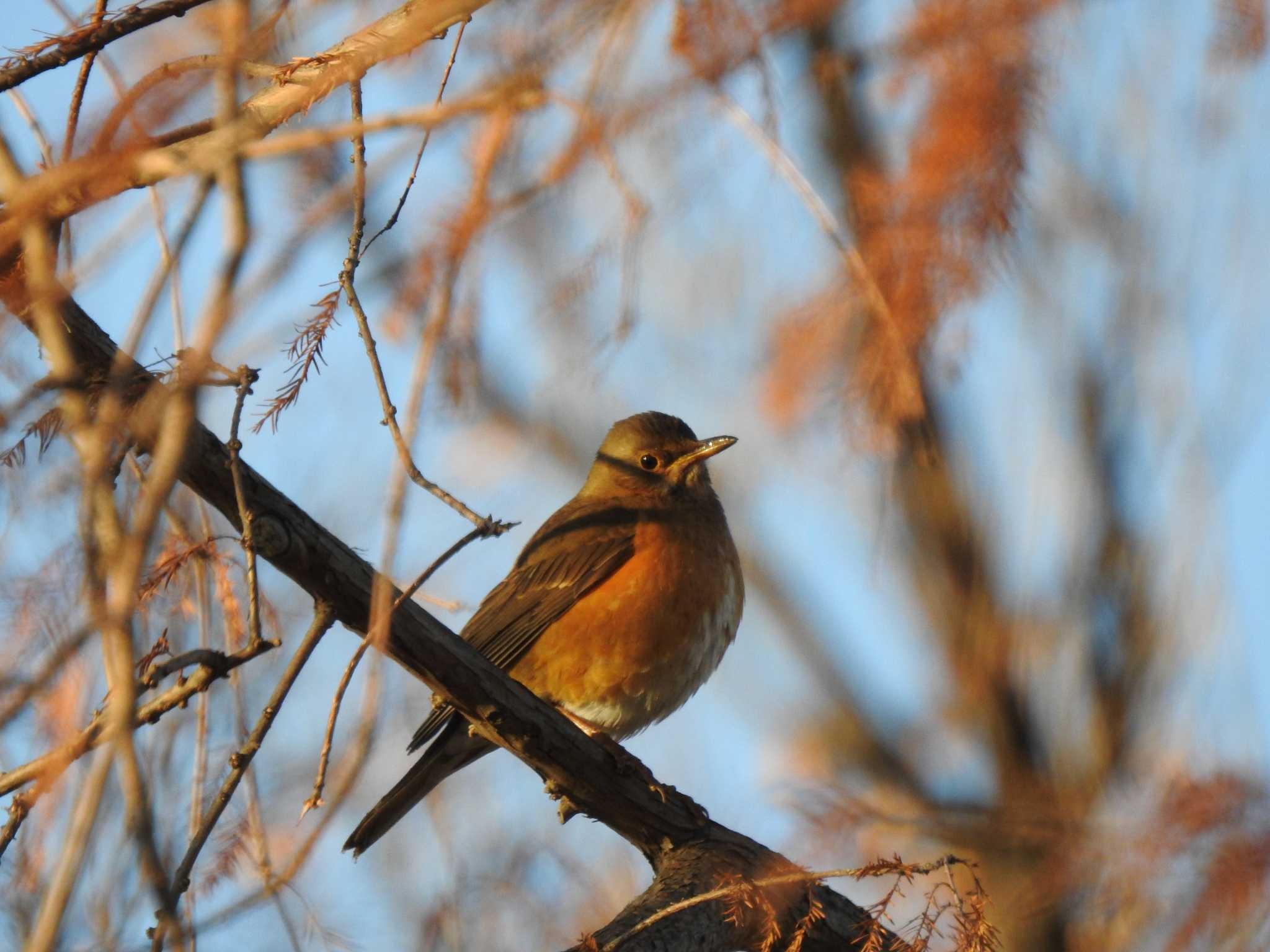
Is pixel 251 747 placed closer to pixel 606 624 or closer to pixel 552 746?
pixel 552 746

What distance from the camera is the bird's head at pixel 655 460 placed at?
683 cm

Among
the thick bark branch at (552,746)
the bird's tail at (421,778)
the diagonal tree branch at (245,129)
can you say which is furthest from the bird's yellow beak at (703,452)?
the diagonal tree branch at (245,129)

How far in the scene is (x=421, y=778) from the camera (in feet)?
18.3

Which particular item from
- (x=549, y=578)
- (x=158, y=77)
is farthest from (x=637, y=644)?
(x=158, y=77)

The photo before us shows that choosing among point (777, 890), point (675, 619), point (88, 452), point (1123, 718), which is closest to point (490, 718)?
point (777, 890)

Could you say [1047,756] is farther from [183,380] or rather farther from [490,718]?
[183,380]

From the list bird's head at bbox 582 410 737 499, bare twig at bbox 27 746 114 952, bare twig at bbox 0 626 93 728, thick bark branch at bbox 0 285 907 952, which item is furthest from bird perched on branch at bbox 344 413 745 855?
bare twig at bbox 27 746 114 952

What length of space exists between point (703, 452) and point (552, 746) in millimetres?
2707

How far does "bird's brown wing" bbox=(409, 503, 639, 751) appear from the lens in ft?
19.9

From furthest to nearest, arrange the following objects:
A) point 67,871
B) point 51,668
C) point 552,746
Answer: point 552,746 < point 51,668 < point 67,871

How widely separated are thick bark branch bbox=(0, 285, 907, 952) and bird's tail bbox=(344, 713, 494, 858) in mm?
771

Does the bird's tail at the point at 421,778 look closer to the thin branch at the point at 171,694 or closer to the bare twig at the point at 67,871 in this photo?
the thin branch at the point at 171,694

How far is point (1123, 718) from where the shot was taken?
900 centimetres

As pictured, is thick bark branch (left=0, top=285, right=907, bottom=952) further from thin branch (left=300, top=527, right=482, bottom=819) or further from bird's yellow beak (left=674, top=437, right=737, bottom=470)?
bird's yellow beak (left=674, top=437, right=737, bottom=470)
